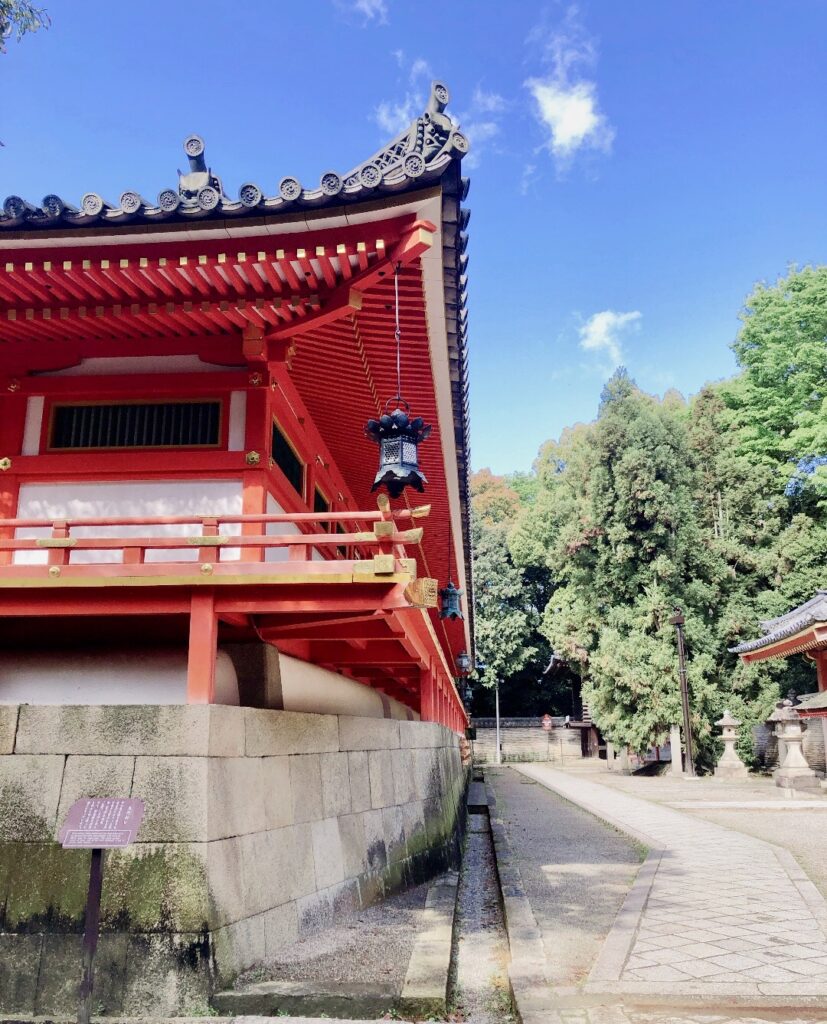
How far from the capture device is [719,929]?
20.3 ft

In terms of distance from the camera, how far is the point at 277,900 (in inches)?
218

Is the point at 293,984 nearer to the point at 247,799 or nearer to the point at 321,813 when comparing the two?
the point at 247,799

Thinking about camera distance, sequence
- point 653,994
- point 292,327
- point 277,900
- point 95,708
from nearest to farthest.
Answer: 1. point 653,994
2. point 95,708
3. point 277,900
4. point 292,327

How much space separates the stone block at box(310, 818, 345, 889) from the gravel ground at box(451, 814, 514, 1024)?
46.0 inches

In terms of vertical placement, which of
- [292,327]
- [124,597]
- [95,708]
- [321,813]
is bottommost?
[321,813]

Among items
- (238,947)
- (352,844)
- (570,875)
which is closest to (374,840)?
(352,844)

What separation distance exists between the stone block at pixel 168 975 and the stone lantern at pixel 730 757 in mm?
23606

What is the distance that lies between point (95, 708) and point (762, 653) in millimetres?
22533

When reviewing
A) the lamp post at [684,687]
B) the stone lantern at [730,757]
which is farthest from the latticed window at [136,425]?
the stone lantern at [730,757]

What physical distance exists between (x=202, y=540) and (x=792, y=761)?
20.1m

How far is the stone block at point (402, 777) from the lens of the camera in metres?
8.41

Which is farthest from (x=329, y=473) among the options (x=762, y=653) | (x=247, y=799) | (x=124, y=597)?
(x=762, y=653)

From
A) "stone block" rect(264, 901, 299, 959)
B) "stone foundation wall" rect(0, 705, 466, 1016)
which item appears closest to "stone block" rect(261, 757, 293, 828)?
"stone foundation wall" rect(0, 705, 466, 1016)

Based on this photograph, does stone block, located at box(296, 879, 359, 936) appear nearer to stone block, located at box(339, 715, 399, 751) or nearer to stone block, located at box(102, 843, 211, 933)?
stone block, located at box(339, 715, 399, 751)
